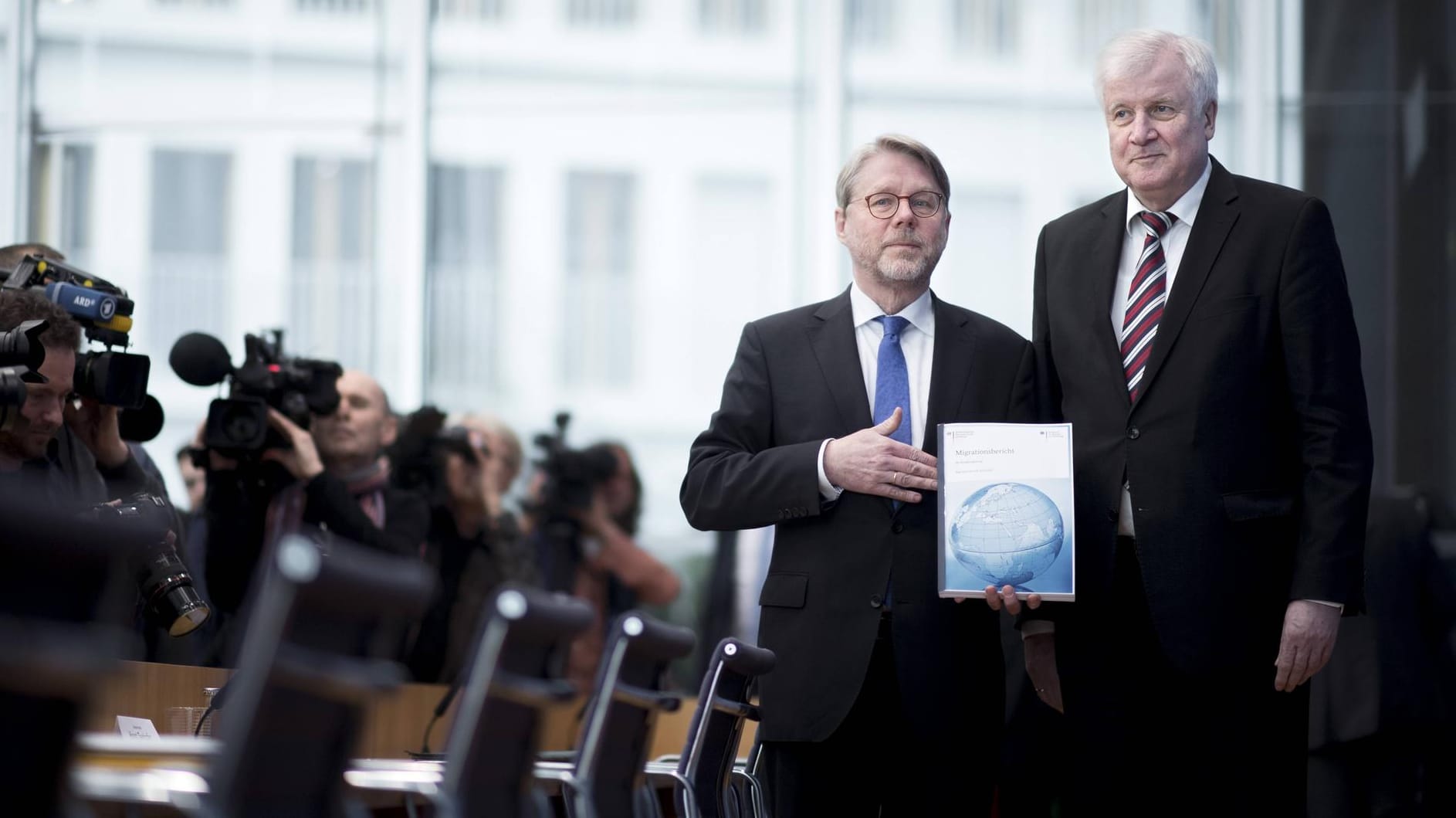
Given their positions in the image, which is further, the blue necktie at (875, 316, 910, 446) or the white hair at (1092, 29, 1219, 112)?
the blue necktie at (875, 316, 910, 446)

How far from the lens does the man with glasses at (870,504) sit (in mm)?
2594

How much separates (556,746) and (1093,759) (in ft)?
8.52

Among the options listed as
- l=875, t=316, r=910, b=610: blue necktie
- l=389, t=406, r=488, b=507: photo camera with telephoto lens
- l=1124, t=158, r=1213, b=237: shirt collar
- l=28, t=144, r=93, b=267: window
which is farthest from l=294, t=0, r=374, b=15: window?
l=1124, t=158, r=1213, b=237: shirt collar

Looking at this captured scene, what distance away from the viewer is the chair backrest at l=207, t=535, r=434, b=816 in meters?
1.41

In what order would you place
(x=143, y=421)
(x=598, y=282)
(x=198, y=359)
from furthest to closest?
(x=598, y=282) → (x=198, y=359) → (x=143, y=421)

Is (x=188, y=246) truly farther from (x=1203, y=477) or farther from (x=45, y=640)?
(x=45, y=640)

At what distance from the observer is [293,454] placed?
408cm

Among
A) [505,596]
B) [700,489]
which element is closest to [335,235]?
[700,489]

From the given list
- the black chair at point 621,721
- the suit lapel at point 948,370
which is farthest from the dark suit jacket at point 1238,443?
the black chair at point 621,721

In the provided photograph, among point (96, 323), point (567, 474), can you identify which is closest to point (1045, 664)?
point (96, 323)

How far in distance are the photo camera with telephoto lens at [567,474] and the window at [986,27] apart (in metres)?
2.33

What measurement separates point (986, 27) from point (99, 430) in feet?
15.7

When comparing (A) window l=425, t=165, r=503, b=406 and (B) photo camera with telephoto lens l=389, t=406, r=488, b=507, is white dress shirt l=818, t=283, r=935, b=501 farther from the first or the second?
(A) window l=425, t=165, r=503, b=406

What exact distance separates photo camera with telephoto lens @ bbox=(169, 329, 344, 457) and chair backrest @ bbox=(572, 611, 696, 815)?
2.00 meters
